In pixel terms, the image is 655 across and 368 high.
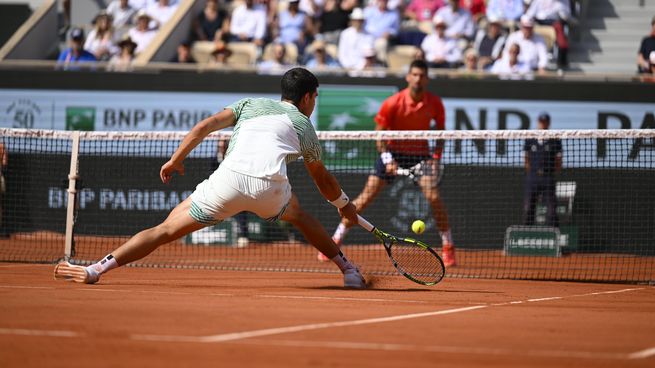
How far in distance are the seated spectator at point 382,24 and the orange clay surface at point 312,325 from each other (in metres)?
9.63

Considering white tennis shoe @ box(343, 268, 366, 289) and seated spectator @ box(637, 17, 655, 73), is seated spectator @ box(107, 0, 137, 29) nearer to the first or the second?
seated spectator @ box(637, 17, 655, 73)

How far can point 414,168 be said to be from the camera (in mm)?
12367

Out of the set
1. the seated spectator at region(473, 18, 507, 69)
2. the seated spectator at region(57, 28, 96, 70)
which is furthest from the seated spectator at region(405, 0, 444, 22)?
the seated spectator at region(57, 28, 96, 70)

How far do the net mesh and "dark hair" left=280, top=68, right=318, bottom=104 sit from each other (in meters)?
4.39

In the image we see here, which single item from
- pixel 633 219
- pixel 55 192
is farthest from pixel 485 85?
pixel 55 192

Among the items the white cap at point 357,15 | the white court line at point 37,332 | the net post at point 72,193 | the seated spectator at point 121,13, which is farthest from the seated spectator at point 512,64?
the white court line at point 37,332

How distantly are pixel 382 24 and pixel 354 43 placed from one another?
0.70m

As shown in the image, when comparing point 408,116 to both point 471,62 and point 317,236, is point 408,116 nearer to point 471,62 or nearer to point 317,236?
point 317,236

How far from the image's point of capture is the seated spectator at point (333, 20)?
19.5 meters

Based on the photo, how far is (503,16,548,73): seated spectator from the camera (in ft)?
57.5

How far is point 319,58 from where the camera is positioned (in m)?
17.9

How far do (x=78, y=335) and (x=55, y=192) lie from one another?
1176cm

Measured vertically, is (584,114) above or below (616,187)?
above

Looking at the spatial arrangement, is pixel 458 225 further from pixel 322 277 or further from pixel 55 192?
pixel 55 192
